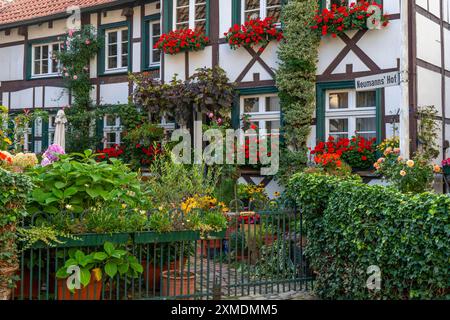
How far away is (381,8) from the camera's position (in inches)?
427

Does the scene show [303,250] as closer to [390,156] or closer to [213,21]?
[390,156]

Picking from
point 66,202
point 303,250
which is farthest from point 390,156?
point 66,202

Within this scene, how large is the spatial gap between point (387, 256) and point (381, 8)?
6.56m

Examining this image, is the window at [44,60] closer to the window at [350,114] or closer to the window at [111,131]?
the window at [111,131]

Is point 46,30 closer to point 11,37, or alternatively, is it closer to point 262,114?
point 11,37

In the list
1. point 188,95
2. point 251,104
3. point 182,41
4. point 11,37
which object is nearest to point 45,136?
point 11,37

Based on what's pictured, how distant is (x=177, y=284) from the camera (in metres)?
6.50

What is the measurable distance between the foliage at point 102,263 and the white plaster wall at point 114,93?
974 cm

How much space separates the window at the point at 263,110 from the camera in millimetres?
12328

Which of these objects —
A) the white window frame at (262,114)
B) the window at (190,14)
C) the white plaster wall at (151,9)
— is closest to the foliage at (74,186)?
the white window frame at (262,114)

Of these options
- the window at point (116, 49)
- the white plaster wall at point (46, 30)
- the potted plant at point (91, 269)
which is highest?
the white plaster wall at point (46, 30)

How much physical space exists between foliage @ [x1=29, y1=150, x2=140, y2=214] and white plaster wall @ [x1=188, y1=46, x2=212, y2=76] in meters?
7.24
